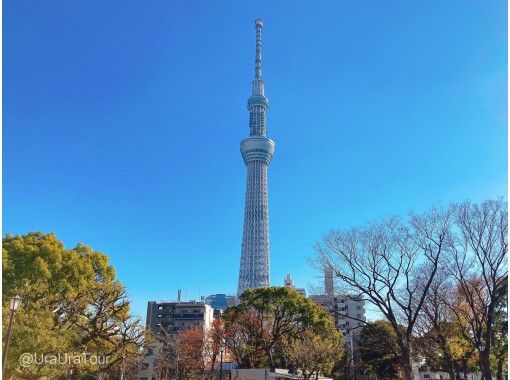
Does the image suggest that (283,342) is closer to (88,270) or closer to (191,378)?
(191,378)

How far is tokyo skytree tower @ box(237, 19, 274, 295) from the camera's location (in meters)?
76.4

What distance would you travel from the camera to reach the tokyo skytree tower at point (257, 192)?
251 ft

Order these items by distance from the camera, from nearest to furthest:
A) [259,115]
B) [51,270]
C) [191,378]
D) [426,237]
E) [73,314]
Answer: [426,237], [73,314], [51,270], [191,378], [259,115]

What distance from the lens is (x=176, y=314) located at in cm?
4962

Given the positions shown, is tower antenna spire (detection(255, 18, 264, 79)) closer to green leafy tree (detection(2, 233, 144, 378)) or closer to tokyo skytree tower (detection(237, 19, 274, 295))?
tokyo skytree tower (detection(237, 19, 274, 295))

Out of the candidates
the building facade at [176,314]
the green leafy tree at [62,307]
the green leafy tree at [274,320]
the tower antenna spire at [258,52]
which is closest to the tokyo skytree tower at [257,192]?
the tower antenna spire at [258,52]

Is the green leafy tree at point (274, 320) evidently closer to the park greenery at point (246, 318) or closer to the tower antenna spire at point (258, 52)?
the park greenery at point (246, 318)

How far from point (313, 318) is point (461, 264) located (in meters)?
16.0

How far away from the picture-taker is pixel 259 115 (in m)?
88.6

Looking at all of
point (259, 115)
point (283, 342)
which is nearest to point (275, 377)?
point (283, 342)

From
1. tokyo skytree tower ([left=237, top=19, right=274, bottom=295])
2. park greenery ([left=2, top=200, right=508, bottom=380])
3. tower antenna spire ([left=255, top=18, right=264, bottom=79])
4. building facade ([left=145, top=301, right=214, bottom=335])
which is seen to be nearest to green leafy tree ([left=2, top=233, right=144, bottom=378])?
park greenery ([left=2, top=200, right=508, bottom=380])

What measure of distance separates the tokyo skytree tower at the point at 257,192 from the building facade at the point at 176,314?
23.3m

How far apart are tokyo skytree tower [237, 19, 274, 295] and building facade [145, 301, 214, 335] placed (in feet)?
76.3

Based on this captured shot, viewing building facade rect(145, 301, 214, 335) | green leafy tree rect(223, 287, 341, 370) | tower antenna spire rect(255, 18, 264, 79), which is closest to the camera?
green leafy tree rect(223, 287, 341, 370)
